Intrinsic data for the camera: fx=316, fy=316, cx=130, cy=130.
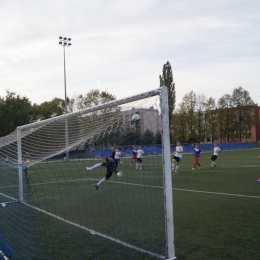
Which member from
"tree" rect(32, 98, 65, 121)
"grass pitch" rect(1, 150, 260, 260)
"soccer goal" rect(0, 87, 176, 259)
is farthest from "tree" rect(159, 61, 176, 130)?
"soccer goal" rect(0, 87, 176, 259)

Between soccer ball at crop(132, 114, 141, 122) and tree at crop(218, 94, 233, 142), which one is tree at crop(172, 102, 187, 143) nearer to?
tree at crop(218, 94, 233, 142)

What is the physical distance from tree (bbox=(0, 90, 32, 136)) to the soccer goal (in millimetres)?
39112

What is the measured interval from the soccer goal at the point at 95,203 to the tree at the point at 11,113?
128 ft

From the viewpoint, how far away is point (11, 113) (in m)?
48.0

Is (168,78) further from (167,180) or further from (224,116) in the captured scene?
(167,180)

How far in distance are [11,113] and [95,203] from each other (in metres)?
42.1

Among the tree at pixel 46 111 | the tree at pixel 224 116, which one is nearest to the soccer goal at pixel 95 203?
the tree at pixel 46 111

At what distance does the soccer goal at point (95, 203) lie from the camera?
523cm

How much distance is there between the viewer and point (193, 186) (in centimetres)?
1276

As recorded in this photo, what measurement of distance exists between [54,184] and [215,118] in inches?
2286

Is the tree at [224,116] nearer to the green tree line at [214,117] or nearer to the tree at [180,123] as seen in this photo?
the green tree line at [214,117]

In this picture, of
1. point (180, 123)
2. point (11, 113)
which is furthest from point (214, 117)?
point (11, 113)

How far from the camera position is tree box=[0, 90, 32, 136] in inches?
1863

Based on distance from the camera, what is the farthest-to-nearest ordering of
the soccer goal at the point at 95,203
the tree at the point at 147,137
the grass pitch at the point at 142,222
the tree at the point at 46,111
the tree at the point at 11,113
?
the tree at the point at 46,111, the tree at the point at 11,113, the tree at the point at 147,137, the grass pitch at the point at 142,222, the soccer goal at the point at 95,203
